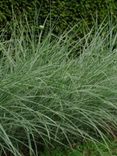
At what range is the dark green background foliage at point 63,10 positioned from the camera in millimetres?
5746

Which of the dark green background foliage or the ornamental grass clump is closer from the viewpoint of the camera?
the ornamental grass clump

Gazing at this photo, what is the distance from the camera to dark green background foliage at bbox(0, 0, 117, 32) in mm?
5746

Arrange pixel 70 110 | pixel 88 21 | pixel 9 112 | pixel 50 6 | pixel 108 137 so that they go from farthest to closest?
pixel 88 21, pixel 50 6, pixel 108 137, pixel 70 110, pixel 9 112

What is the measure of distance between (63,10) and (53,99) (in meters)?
2.30

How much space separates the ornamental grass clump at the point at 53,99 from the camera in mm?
3803

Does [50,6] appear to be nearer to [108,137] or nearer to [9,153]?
[108,137]

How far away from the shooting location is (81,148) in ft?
13.4

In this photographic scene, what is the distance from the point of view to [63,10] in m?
6.05

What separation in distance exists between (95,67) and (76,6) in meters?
1.87

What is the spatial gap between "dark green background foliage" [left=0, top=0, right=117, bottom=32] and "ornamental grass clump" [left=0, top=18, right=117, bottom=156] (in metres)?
1.25

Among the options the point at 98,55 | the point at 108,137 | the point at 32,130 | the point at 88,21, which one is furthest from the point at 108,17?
the point at 32,130

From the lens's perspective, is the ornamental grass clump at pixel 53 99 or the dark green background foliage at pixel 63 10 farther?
the dark green background foliage at pixel 63 10

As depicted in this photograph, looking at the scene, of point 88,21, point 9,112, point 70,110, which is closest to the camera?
point 9,112

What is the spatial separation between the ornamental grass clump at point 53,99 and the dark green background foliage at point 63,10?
125 centimetres
